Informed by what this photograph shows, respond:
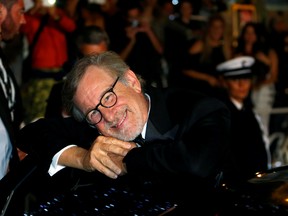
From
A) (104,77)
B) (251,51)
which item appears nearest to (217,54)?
(251,51)

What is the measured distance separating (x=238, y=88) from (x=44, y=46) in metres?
2.13

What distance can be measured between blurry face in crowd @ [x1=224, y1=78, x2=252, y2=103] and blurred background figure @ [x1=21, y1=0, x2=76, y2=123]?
1660mm

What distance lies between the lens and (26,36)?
7684 mm

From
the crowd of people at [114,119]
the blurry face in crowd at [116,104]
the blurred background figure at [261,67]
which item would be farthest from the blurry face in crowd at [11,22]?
the blurred background figure at [261,67]

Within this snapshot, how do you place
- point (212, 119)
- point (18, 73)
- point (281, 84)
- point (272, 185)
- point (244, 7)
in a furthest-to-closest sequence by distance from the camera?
point (244, 7) < point (281, 84) < point (18, 73) < point (212, 119) < point (272, 185)

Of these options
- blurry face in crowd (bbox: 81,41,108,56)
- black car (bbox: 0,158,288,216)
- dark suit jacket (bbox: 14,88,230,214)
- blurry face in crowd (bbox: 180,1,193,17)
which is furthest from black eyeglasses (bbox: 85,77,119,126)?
blurry face in crowd (bbox: 180,1,193,17)

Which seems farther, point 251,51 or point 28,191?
point 251,51

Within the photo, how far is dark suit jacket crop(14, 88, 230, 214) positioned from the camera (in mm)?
2939

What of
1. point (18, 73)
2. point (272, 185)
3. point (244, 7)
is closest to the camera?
point (272, 185)

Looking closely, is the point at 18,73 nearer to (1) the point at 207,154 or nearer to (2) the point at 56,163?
(2) the point at 56,163

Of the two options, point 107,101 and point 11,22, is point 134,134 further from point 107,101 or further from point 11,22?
point 11,22

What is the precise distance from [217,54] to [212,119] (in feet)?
18.9

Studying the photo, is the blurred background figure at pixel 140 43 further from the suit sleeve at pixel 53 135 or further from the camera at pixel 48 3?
the suit sleeve at pixel 53 135

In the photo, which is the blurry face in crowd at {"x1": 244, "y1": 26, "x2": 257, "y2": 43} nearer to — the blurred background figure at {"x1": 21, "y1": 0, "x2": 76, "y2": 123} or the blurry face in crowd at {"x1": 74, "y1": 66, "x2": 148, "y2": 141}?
the blurred background figure at {"x1": 21, "y1": 0, "x2": 76, "y2": 123}
